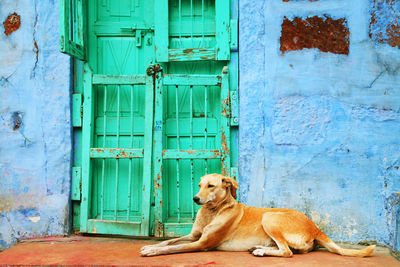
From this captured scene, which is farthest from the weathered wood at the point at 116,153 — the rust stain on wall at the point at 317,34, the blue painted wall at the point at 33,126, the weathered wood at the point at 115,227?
the rust stain on wall at the point at 317,34

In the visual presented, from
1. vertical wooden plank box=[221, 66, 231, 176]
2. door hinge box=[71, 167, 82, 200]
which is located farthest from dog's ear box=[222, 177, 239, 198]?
door hinge box=[71, 167, 82, 200]

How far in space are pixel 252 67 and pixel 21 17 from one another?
2425mm

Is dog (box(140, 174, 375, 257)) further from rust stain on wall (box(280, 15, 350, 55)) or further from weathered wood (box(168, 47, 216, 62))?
rust stain on wall (box(280, 15, 350, 55))

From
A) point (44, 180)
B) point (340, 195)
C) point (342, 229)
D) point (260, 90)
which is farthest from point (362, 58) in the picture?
point (44, 180)

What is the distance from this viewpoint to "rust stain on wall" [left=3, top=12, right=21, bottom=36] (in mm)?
4262

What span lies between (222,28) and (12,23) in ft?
7.11

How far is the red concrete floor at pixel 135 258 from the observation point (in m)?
A: 3.17

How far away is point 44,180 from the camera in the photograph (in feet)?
13.7

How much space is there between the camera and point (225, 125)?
13.5 ft

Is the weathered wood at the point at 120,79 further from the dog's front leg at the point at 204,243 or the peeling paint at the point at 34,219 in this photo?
the dog's front leg at the point at 204,243

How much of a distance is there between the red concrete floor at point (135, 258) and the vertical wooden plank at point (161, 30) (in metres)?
1.89

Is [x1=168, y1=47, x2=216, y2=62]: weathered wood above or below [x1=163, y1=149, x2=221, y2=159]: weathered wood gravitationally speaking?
above

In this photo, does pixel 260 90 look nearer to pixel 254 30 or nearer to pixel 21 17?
pixel 254 30

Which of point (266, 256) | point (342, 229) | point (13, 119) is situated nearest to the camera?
point (266, 256)
